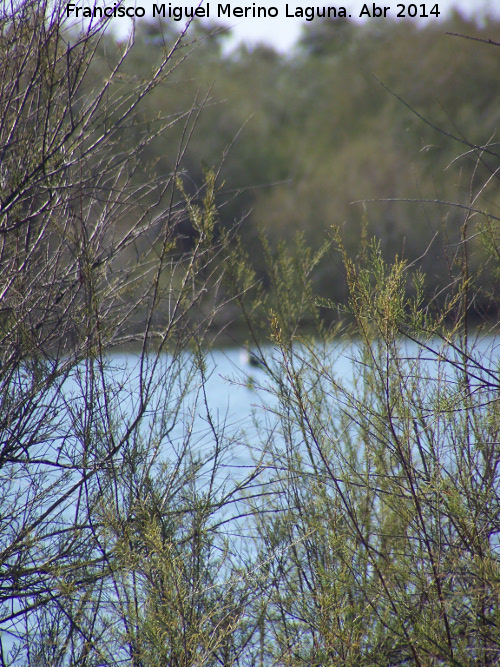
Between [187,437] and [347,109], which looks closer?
[187,437]

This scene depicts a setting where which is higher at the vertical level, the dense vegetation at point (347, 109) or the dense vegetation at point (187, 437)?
the dense vegetation at point (347, 109)

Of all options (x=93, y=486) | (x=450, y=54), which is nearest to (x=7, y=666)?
(x=93, y=486)

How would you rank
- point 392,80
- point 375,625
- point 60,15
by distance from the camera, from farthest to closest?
point 392,80 → point 375,625 → point 60,15

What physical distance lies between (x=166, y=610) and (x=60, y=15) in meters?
2.38

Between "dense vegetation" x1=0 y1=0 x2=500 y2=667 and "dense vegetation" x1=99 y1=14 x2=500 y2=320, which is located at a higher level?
"dense vegetation" x1=99 y1=14 x2=500 y2=320

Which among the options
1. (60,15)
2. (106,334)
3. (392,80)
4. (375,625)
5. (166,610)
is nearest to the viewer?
(166,610)

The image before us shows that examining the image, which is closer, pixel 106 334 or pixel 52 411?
pixel 52 411

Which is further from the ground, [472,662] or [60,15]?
[60,15]

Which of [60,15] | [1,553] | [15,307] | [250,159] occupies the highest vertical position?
[250,159]

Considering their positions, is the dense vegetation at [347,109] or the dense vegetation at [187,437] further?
the dense vegetation at [347,109]

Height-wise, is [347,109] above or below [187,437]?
above

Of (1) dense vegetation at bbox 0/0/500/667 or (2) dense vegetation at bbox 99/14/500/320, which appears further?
(2) dense vegetation at bbox 99/14/500/320

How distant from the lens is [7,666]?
9.37 ft

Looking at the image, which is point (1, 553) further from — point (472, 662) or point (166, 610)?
point (472, 662)
